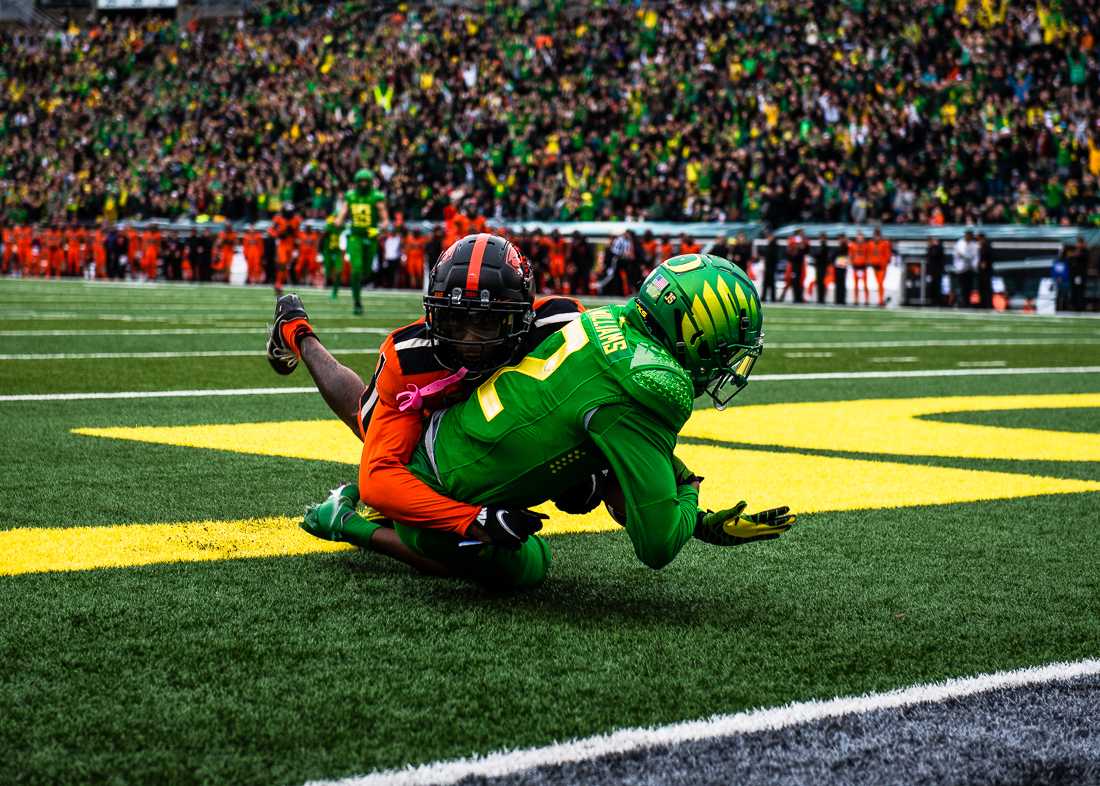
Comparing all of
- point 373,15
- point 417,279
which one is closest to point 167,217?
point 373,15

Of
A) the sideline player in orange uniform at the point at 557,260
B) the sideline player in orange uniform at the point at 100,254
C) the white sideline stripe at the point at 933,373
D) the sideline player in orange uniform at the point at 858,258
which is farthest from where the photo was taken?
the sideline player in orange uniform at the point at 100,254

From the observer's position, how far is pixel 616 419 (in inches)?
130

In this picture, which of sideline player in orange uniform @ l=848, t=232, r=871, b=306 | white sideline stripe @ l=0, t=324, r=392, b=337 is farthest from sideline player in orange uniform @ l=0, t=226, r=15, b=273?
white sideline stripe @ l=0, t=324, r=392, b=337

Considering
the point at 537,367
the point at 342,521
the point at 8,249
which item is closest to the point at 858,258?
the point at 342,521

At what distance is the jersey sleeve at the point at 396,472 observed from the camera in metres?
3.48

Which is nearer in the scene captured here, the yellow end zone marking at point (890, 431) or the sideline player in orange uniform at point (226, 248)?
the yellow end zone marking at point (890, 431)

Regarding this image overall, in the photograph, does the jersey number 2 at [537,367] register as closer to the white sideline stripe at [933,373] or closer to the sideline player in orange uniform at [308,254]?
the white sideline stripe at [933,373]

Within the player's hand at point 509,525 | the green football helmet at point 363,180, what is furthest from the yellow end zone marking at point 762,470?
the green football helmet at point 363,180

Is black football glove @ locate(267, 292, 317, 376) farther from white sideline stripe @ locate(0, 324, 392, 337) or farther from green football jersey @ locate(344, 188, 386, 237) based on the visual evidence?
green football jersey @ locate(344, 188, 386, 237)

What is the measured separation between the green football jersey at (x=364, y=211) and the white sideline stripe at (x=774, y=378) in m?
8.89

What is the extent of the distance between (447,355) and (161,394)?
5.39m

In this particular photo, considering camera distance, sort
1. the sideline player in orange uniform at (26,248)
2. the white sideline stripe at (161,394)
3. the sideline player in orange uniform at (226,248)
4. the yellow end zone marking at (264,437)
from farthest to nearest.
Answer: the sideline player in orange uniform at (26,248)
the sideline player in orange uniform at (226,248)
the white sideline stripe at (161,394)
the yellow end zone marking at (264,437)

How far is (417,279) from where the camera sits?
3266cm

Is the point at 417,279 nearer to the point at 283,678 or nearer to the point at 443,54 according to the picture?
the point at 443,54
